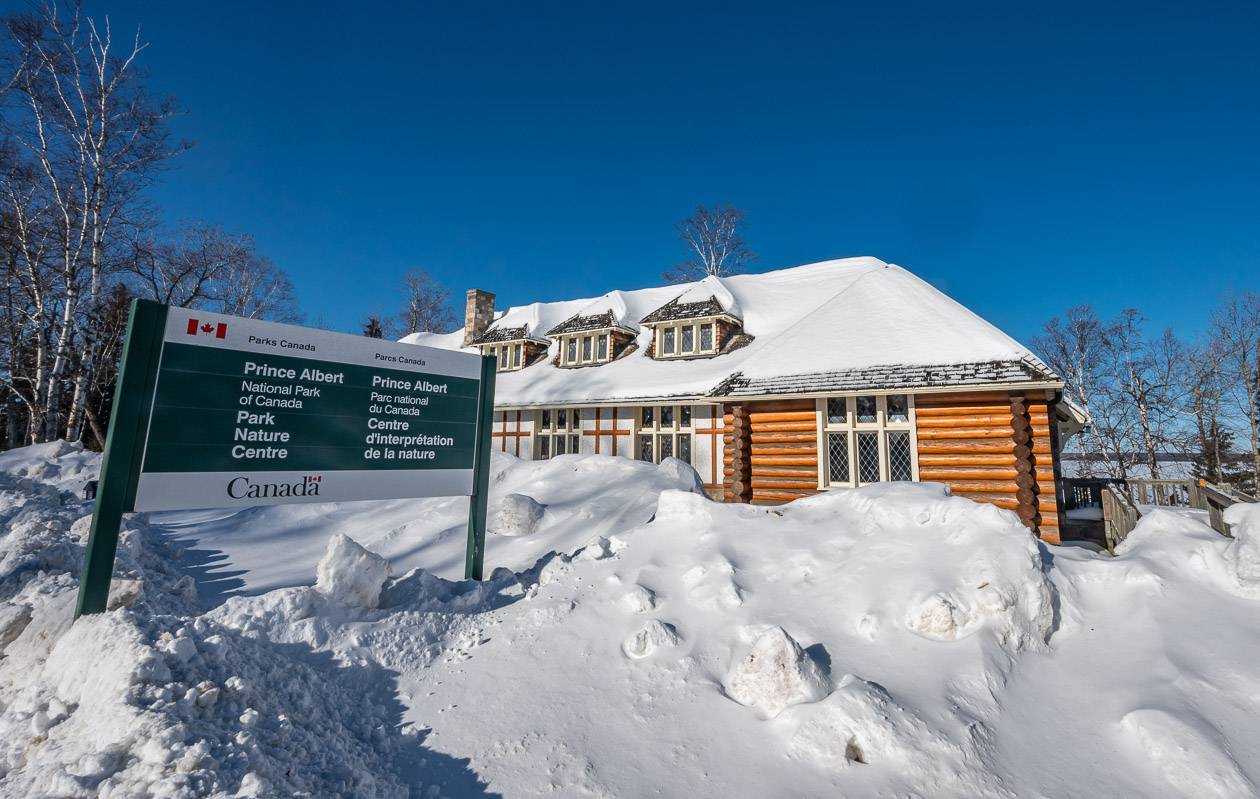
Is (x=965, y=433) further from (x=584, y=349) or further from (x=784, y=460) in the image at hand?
(x=584, y=349)

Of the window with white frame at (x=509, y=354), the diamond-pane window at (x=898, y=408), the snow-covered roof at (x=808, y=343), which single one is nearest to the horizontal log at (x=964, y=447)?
the diamond-pane window at (x=898, y=408)

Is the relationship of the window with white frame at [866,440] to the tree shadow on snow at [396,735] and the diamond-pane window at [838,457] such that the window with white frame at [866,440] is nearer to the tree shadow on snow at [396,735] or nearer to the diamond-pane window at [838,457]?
the diamond-pane window at [838,457]

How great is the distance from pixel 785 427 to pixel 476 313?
18.1m

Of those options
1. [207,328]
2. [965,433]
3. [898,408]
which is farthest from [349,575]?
[965,433]

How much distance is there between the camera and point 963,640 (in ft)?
13.8

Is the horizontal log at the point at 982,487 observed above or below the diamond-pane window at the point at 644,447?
below

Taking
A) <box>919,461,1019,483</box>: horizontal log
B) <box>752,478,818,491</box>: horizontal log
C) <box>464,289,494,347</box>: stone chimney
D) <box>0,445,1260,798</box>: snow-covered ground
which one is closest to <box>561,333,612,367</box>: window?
<box>464,289,494,347</box>: stone chimney

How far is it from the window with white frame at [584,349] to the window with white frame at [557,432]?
2436 millimetres

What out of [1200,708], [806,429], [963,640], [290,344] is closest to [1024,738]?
[963,640]

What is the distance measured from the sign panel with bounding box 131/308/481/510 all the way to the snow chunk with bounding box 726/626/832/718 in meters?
4.16

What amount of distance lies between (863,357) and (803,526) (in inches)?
276

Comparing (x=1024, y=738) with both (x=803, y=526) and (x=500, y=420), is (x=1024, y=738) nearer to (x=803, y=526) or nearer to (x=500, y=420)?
(x=803, y=526)

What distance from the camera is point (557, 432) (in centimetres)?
2055

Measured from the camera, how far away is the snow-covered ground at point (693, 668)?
3.10 metres
